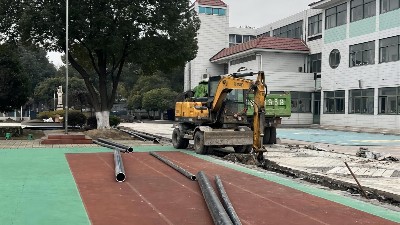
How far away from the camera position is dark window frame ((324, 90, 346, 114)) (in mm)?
36875

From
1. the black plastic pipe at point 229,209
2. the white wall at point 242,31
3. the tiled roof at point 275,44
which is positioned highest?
the white wall at point 242,31

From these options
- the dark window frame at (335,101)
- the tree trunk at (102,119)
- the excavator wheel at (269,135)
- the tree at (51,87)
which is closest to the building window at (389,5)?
the dark window frame at (335,101)

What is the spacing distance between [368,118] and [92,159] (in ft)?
80.2

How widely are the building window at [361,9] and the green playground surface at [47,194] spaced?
964 inches

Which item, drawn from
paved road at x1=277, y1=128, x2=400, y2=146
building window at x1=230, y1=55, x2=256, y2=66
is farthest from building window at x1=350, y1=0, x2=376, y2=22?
paved road at x1=277, y1=128, x2=400, y2=146

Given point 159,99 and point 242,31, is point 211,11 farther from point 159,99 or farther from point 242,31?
point 159,99

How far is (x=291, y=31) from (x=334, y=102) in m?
13.6

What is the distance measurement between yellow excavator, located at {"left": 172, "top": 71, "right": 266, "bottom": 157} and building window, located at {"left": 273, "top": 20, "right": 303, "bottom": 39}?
30.8 metres

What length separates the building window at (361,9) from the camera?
33719mm

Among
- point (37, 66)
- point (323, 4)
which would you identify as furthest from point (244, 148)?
point (37, 66)

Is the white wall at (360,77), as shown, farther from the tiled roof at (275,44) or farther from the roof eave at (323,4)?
the tiled roof at (275,44)

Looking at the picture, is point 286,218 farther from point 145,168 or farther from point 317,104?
point 317,104

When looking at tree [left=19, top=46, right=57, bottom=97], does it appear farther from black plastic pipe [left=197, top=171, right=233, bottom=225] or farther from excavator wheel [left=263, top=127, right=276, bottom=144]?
black plastic pipe [left=197, top=171, right=233, bottom=225]

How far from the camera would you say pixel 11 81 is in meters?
24.5
